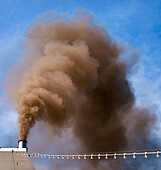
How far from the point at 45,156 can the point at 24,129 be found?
2974 millimetres

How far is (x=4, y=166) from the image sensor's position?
18109 millimetres

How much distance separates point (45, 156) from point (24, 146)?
1947 millimetres

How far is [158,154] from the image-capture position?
1380 centimetres

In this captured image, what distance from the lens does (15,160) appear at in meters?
18.2

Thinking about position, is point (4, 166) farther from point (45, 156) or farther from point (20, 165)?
point (45, 156)

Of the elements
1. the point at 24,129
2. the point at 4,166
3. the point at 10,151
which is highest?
the point at 24,129

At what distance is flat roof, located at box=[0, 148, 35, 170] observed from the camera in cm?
1811

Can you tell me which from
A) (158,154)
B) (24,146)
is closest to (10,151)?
(24,146)

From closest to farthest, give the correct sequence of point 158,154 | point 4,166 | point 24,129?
point 158,154 < point 4,166 < point 24,129

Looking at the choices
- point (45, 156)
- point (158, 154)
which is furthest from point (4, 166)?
point (158, 154)

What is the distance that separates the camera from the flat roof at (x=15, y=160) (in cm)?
1811

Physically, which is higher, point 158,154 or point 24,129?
point 24,129

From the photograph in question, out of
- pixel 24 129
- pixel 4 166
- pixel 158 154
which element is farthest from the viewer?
pixel 24 129

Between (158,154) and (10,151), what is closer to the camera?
(158,154)
